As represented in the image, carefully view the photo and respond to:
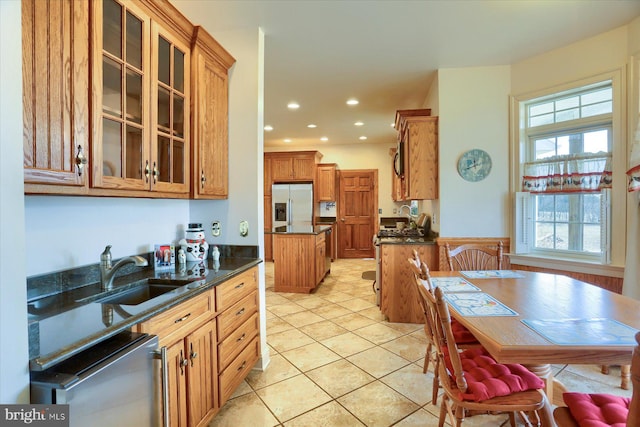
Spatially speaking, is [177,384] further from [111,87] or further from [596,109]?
[596,109]

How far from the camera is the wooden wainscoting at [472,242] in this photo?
10.5ft

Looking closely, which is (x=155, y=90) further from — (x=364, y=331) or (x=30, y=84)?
(x=364, y=331)

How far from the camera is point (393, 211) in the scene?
710 centimetres

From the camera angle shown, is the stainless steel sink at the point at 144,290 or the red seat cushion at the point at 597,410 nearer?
the red seat cushion at the point at 597,410

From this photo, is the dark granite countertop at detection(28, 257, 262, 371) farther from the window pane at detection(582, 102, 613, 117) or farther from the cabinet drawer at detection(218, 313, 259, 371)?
the window pane at detection(582, 102, 613, 117)

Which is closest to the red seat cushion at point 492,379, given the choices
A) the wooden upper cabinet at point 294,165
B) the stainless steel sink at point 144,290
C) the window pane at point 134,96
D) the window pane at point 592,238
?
the stainless steel sink at point 144,290

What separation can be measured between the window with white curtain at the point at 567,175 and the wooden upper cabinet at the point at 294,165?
13.7 ft

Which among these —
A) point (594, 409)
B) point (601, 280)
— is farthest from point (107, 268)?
point (601, 280)

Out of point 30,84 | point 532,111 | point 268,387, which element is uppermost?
point 532,111

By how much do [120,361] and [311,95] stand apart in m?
3.70

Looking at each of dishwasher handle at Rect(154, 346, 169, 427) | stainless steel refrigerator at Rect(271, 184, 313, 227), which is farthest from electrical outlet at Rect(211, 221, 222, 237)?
stainless steel refrigerator at Rect(271, 184, 313, 227)

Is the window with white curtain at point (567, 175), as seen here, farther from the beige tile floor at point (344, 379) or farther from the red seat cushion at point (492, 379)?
the red seat cushion at point (492, 379)

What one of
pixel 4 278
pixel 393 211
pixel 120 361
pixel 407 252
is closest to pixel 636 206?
pixel 407 252

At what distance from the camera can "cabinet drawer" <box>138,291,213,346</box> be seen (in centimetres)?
127
